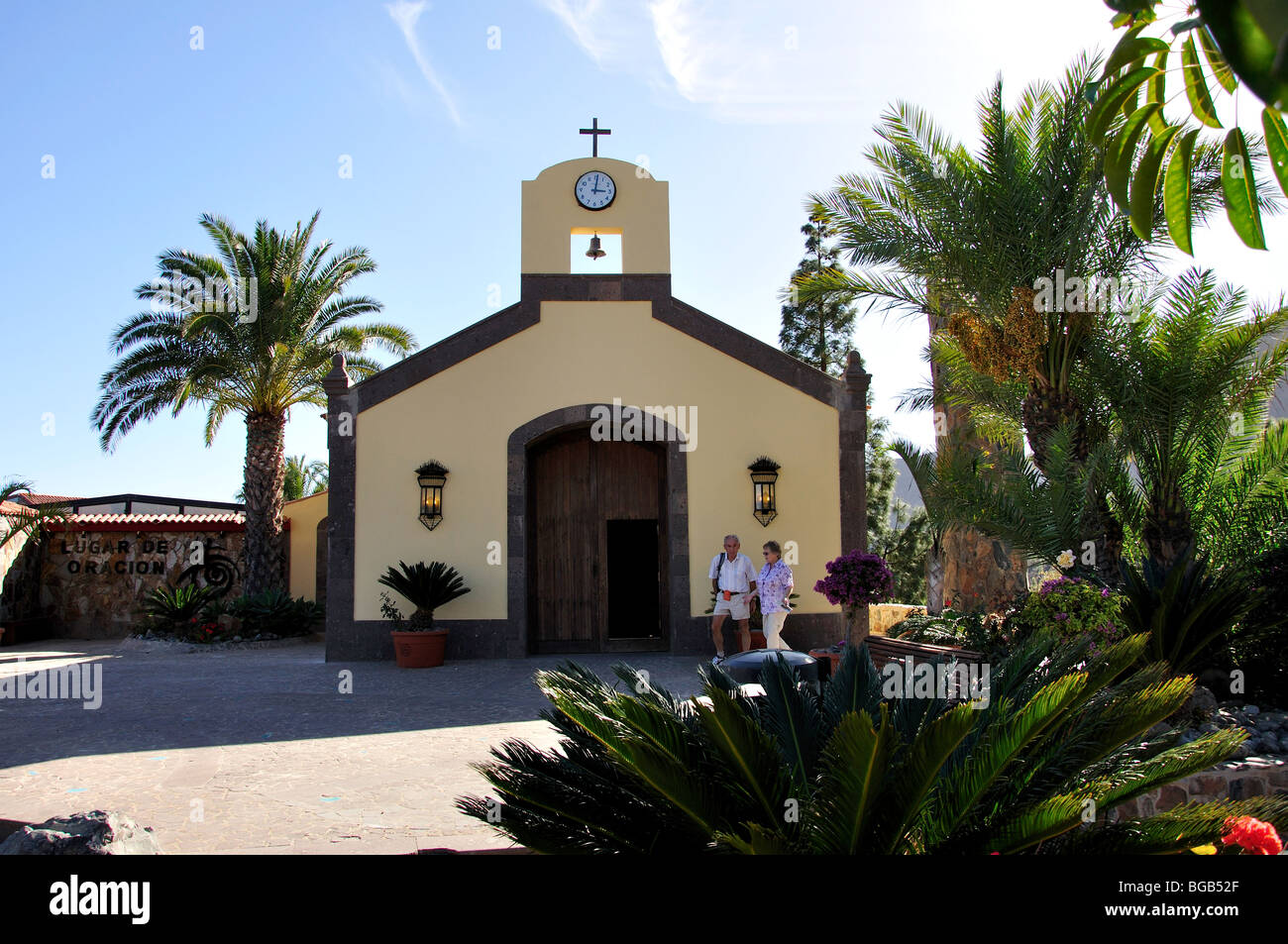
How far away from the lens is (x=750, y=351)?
1301 cm

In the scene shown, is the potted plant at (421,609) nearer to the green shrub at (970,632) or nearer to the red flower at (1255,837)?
the green shrub at (970,632)

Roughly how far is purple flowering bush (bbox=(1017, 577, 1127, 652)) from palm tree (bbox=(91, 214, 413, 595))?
47.8 feet

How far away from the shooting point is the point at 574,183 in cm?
1334

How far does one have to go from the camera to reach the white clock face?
13.3m

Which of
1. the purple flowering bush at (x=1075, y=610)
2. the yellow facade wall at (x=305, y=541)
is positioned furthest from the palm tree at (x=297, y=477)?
the purple flowering bush at (x=1075, y=610)

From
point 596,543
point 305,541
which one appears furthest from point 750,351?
point 305,541

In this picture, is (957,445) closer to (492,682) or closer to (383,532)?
(492,682)

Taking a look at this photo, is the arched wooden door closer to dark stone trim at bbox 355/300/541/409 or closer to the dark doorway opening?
the dark doorway opening

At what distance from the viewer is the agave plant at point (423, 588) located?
38.7 feet

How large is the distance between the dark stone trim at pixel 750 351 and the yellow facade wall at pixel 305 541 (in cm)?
999

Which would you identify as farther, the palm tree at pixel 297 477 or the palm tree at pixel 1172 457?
the palm tree at pixel 297 477

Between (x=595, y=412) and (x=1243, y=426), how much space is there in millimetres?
7874

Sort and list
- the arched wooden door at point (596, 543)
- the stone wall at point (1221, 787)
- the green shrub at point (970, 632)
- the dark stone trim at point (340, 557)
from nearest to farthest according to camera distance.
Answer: the stone wall at point (1221, 787), the green shrub at point (970, 632), the dark stone trim at point (340, 557), the arched wooden door at point (596, 543)

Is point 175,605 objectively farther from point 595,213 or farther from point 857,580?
point 857,580
